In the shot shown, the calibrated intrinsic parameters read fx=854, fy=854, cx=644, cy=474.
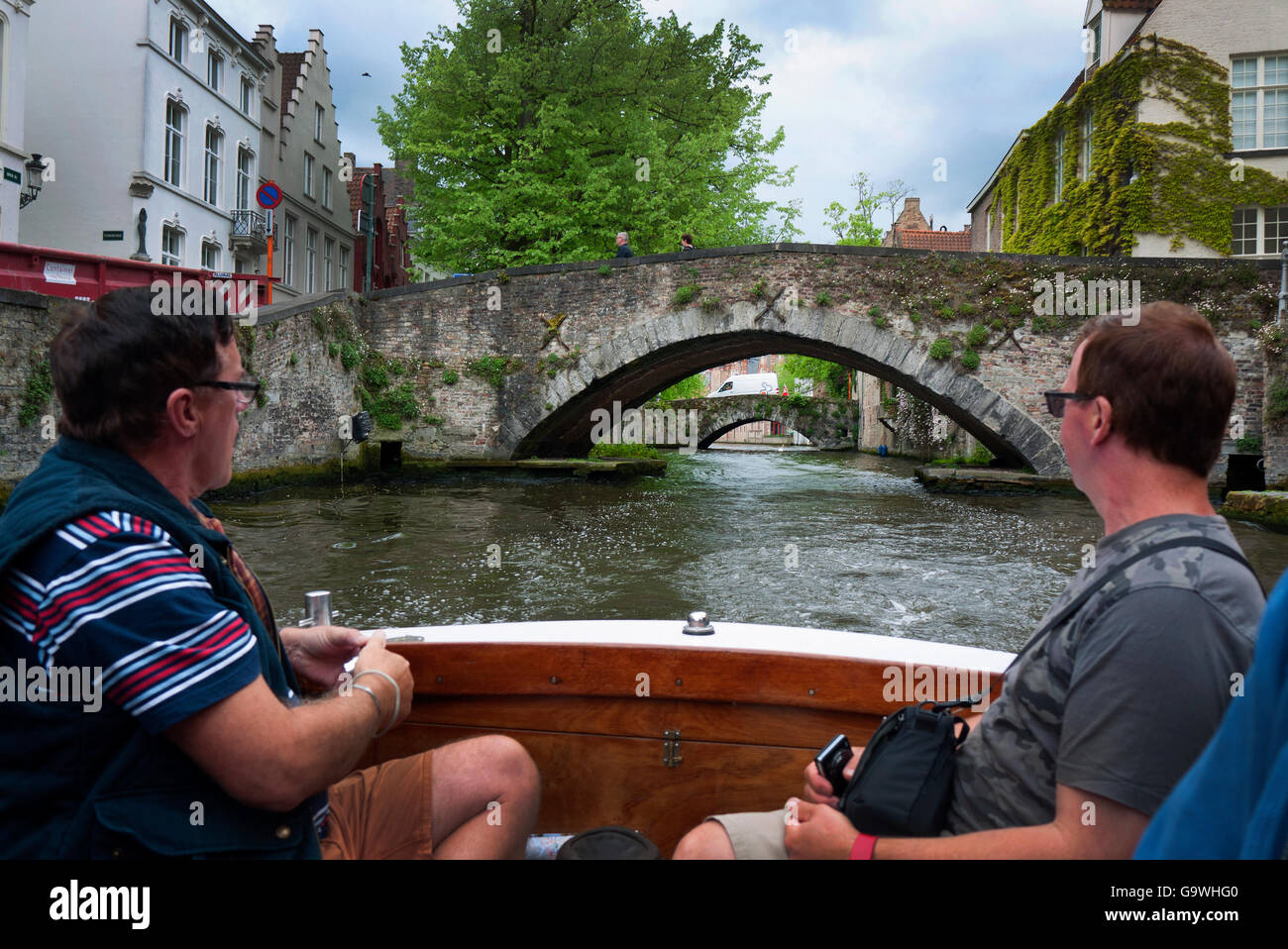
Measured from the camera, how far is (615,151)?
49.1 ft

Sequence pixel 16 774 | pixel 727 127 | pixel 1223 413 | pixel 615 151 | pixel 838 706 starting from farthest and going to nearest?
pixel 727 127, pixel 615 151, pixel 838 706, pixel 1223 413, pixel 16 774

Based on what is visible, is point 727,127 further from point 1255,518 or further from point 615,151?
point 1255,518

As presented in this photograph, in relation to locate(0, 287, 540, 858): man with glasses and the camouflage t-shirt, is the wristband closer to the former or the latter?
the camouflage t-shirt

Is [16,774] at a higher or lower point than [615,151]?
lower

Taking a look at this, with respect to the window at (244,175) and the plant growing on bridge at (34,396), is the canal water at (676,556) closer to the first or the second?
the plant growing on bridge at (34,396)

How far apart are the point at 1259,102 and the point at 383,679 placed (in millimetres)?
17623

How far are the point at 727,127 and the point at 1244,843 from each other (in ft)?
55.9

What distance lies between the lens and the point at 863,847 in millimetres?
1166

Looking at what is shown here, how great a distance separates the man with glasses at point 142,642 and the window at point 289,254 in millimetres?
22600

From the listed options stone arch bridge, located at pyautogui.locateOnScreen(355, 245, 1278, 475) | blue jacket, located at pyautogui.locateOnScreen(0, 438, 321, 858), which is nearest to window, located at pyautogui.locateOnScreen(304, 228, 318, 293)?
stone arch bridge, located at pyautogui.locateOnScreen(355, 245, 1278, 475)

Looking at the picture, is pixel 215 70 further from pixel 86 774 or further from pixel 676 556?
pixel 86 774

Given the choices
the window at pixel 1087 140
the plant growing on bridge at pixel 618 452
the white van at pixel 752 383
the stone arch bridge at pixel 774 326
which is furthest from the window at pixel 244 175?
the white van at pixel 752 383

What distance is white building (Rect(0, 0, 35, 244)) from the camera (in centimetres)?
1211

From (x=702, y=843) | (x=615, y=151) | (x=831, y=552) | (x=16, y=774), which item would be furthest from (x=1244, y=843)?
(x=615, y=151)
